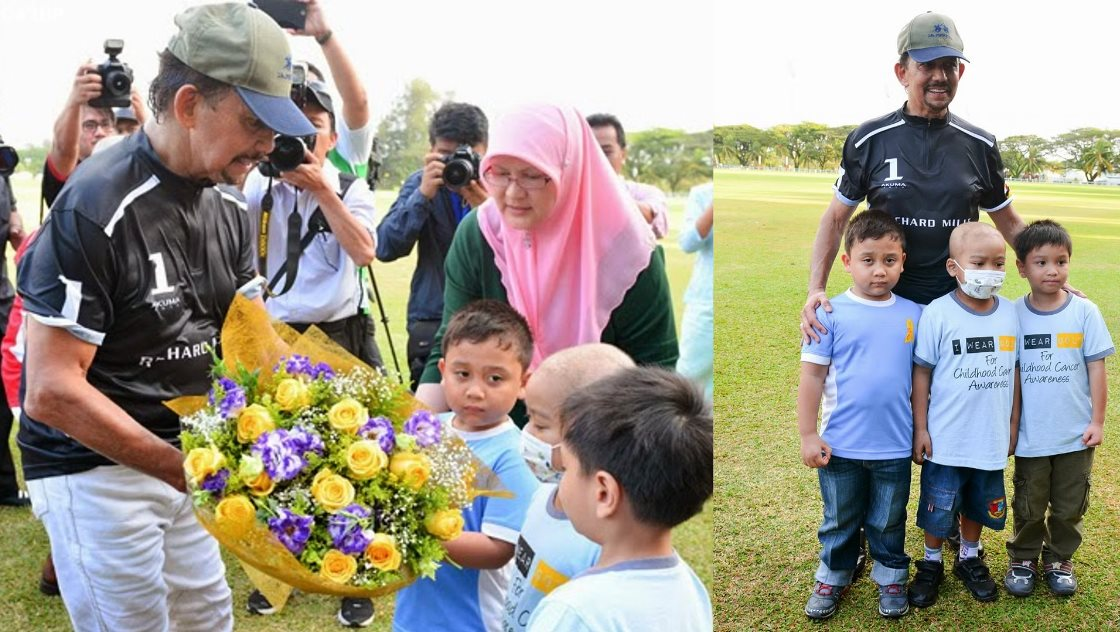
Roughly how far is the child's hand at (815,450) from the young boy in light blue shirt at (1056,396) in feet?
1.98

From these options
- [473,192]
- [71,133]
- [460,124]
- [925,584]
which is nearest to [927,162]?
[925,584]

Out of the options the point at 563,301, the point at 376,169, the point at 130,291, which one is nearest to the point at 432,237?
the point at 376,169

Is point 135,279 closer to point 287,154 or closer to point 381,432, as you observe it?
point 381,432

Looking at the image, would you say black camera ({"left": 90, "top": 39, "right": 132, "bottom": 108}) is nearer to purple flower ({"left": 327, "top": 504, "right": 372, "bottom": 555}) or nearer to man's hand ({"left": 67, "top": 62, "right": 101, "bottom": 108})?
man's hand ({"left": 67, "top": 62, "right": 101, "bottom": 108})

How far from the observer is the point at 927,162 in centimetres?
304

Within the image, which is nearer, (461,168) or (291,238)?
(291,238)

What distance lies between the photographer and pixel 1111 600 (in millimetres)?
3164

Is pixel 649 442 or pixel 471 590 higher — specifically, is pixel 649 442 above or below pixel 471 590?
above

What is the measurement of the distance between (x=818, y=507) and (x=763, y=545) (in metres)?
0.25

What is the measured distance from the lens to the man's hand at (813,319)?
3074 mm

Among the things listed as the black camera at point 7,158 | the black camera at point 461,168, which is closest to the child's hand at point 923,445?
the black camera at point 461,168

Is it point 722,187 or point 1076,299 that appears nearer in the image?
point 1076,299

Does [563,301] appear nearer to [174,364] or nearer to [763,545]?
[174,364]

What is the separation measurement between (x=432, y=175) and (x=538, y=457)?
5.97 feet
